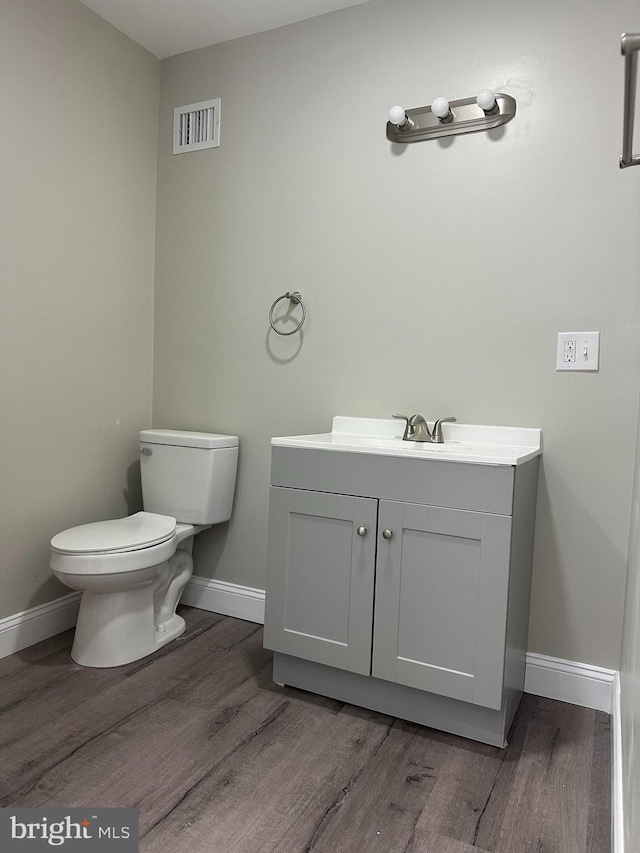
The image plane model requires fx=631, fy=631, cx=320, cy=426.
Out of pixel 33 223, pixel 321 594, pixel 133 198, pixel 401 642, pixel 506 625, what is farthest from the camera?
pixel 133 198

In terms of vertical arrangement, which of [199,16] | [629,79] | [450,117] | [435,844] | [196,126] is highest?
[199,16]

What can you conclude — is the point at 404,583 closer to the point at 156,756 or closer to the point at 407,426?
the point at 407,426

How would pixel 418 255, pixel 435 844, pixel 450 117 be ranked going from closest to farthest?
pixel 435 844 → pixel 450 117 → pixel 418 255

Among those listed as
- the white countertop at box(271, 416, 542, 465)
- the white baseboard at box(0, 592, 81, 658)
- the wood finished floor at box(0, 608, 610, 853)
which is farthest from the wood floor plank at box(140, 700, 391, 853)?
the white baseboard at box(0, 592, 81, 658)

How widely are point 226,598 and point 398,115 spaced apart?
1.95 meters

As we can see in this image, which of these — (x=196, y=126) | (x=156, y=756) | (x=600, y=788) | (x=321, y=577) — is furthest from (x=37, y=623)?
(x=196, y=126)

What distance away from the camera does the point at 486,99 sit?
199 cm

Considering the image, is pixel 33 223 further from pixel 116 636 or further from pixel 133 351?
pixel 116 636

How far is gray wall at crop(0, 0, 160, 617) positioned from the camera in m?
2.16

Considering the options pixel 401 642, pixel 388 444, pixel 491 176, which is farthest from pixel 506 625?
pixel 491 176

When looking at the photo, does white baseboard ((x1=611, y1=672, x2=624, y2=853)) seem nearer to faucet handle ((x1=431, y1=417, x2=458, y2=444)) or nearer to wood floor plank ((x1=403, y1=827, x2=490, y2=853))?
wood floor plank ((x1=403, y1=827, x2=490, y2=853))

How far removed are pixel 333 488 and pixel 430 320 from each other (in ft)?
2.35

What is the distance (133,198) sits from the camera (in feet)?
8.74

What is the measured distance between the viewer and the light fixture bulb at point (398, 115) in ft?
6.97
